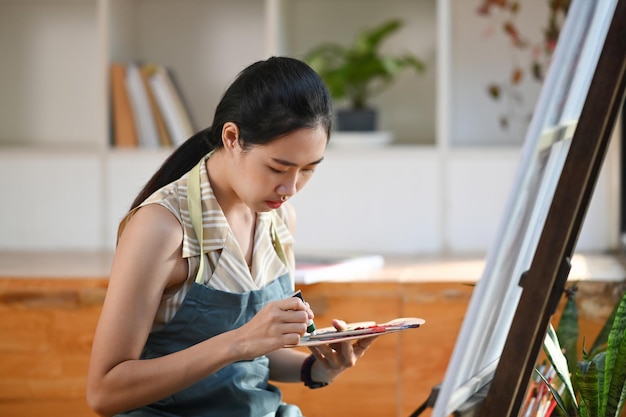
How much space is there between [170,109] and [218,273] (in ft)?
5.06

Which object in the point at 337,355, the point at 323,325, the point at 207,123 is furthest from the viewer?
the point at 207,123

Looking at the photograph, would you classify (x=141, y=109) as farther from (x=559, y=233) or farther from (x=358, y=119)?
(x=559, y=233)

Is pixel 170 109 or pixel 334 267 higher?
pixel 170 109

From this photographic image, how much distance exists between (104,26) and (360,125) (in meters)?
0.85

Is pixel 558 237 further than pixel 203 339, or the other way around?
pixel 203 339

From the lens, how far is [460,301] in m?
Answer: 2.52

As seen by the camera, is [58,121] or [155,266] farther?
[58,121]

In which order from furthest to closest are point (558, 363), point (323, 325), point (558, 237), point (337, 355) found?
point (323, 325)
point (337, 355)
point (558, 363)
point (558, 237)

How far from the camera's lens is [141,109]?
3.05m

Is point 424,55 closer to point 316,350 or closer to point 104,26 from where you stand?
point 104,26

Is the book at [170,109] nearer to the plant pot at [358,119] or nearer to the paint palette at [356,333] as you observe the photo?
the plant pot at [358,119]

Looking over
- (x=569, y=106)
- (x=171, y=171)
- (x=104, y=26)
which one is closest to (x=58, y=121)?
(x=104, y=26)

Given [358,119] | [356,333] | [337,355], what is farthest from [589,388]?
[358,119]

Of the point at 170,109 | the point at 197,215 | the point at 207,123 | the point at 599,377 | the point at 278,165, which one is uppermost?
the point at 278,165
